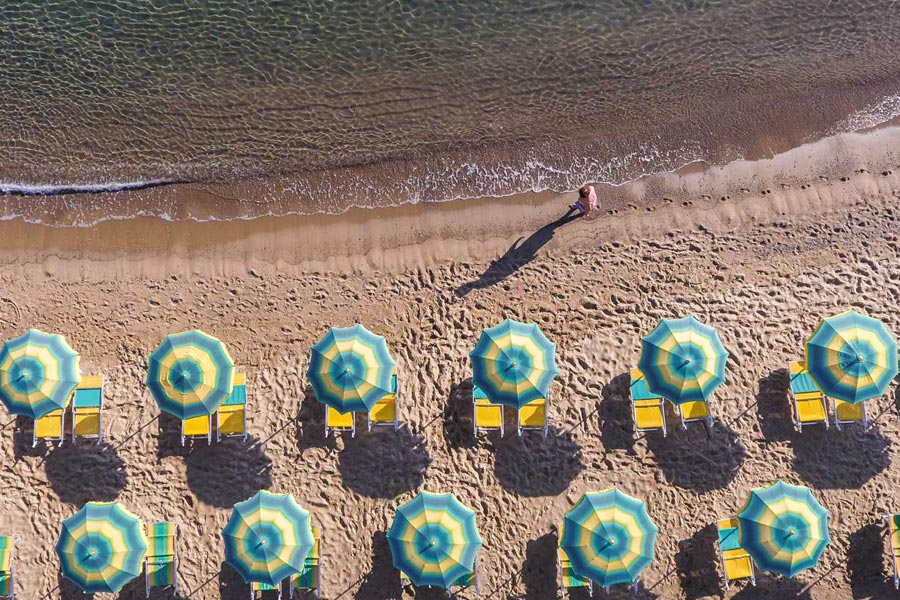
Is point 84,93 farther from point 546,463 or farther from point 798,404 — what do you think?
point 798,404

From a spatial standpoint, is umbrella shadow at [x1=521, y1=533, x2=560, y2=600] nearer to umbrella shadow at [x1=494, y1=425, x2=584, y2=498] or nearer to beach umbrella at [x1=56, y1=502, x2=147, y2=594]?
umbrella shadow at [x1=494, y1=425, x2=584, y2=498]

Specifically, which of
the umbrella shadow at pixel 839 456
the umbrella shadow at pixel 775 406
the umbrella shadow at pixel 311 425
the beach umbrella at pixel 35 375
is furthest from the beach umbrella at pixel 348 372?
the umbrella shadow at pixel 839 456

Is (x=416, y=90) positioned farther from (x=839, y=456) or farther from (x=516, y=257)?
(x=839, y=456)

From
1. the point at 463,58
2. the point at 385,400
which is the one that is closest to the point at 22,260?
the point at 385,400

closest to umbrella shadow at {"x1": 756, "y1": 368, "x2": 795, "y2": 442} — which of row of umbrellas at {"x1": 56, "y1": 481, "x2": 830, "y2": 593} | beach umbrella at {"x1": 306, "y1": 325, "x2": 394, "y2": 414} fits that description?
row of umbrellas at {"x1": 56, "y1": 481, "x2": 830, "y2": 593}

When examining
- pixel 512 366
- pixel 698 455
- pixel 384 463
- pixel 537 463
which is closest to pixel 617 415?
pixel 698 455

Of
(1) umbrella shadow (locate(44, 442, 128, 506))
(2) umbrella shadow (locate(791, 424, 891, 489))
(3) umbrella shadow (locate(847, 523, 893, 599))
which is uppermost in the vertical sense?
(1) umbrella shadow (locate(44, 442, 128, 506))

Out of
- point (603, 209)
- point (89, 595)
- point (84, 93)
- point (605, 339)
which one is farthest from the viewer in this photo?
point (84, 93)
